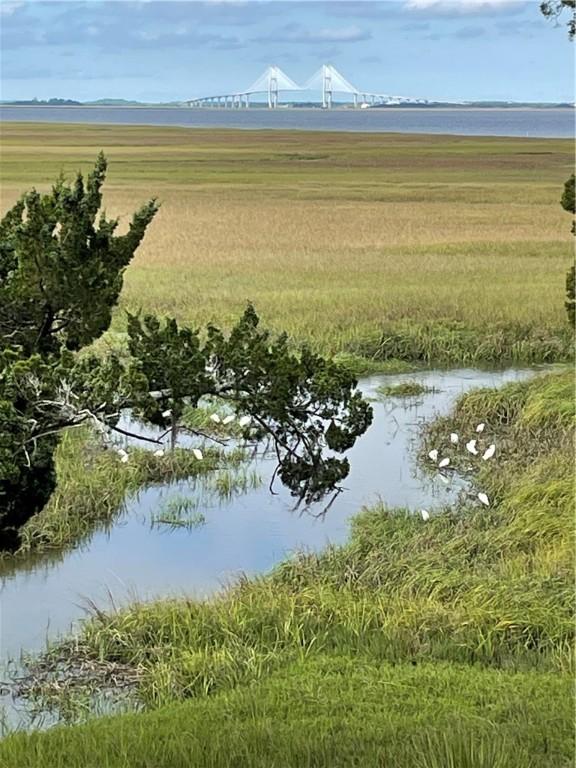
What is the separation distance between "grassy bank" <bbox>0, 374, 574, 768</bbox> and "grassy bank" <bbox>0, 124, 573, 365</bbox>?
6.72 metres

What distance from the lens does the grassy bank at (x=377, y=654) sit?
447 centimetres

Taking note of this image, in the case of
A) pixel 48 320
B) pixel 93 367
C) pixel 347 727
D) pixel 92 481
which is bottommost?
pixel 92 481

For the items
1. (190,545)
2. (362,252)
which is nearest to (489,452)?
(190,545)

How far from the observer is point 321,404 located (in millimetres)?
5953

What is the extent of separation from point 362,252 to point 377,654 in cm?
1864

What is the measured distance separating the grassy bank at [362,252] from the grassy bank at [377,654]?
672 cm

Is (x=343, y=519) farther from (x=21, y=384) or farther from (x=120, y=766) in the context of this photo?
(x=120, y=766)

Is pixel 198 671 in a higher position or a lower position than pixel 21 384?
lower

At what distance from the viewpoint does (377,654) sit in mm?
6266

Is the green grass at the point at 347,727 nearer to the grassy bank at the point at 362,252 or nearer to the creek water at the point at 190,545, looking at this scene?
the creek water at the point at 190,545

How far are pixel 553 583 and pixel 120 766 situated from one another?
3.61 metres

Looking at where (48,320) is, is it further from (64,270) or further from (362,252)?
(362,252)

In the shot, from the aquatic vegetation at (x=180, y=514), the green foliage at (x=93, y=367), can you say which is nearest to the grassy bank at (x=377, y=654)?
the green foliage at (x=93, y=367)

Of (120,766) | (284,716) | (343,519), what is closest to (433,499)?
(343,519)
